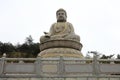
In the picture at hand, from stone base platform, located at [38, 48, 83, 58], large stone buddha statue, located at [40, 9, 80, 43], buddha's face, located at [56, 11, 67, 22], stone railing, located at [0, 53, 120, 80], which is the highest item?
buddha's face, located at [56, 11, 67, 22]

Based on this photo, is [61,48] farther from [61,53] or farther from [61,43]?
[61,53]

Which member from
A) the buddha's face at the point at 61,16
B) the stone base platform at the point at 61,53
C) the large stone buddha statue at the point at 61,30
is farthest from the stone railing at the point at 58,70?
the buddha's face at the point at 61,16

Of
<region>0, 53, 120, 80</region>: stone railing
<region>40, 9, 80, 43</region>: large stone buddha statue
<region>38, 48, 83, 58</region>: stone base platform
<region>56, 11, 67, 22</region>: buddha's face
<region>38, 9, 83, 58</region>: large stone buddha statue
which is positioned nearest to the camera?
<region>0, 53, 120, 80</region>: stone railing

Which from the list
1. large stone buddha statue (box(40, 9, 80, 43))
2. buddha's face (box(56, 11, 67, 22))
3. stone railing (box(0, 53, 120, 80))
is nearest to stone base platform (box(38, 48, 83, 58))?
large stone buddha statue (box(40, 9, 80, 43))

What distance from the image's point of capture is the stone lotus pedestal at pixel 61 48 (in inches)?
408

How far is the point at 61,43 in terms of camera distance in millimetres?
10695

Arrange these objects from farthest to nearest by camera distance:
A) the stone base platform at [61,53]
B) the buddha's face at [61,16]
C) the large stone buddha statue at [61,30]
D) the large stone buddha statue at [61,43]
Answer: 1. the buddha's face at [61,16]
2. the large stone buddha statue at [61,30]
3. the large stone buddha statue at [61,43]
4. the stone base platform at [61,53]

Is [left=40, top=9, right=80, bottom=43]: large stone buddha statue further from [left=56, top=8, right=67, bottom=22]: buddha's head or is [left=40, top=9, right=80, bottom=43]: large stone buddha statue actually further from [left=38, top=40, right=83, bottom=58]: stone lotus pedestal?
[left=38, top=40, right=83, bottom=58]: stone lotus pedestal

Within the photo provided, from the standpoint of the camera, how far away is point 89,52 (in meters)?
24.8

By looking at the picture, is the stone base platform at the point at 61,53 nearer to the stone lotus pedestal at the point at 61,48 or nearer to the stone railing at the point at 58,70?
the stone lotus pedestal at the point at 61,48

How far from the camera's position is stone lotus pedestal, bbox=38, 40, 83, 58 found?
1037cm

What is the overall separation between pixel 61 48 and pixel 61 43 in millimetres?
238

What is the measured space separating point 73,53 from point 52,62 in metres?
3.14

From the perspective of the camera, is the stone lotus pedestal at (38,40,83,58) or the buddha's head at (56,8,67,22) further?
the buddha's head at (56,8,67,22)
